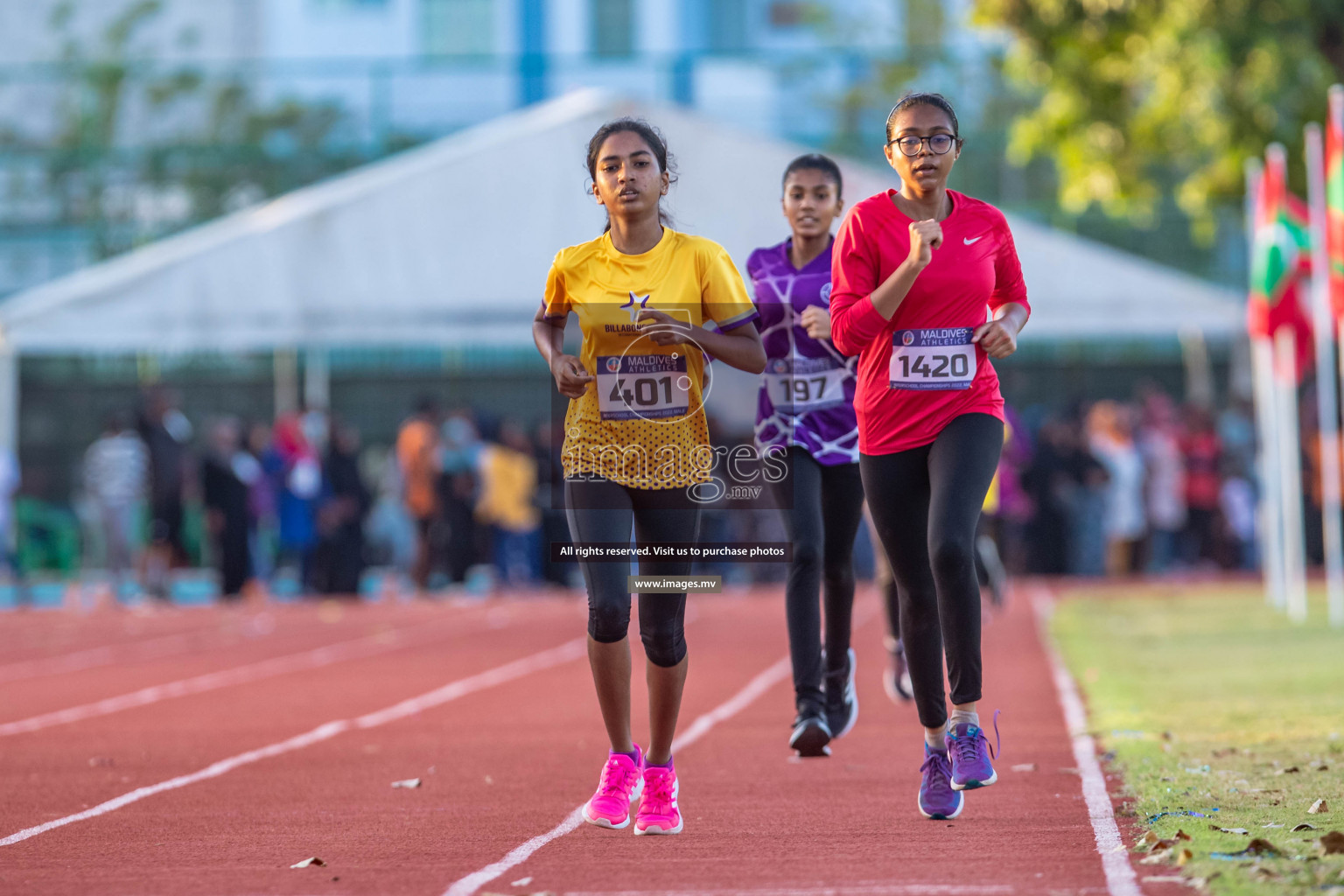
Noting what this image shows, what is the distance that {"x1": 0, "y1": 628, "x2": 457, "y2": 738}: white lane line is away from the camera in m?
10.9

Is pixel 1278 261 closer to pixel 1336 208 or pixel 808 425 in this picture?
pixel 1336 208

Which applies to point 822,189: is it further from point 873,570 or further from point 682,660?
point 873,570

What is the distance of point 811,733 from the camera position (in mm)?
7410

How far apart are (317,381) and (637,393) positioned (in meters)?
19.3

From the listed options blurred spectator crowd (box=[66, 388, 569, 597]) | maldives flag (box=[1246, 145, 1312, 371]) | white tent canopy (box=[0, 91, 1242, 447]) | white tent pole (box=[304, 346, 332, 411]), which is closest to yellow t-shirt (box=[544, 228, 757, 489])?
maldives flag (box=[1246, 145, 1312, 371])

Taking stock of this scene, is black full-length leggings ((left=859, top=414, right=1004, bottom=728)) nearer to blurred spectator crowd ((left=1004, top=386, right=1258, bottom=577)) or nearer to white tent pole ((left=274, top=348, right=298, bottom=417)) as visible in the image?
blurred spectator crowd ((left=1004, top=386, right=1258, bottom=577))

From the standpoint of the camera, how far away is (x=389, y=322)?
1830 centimetres

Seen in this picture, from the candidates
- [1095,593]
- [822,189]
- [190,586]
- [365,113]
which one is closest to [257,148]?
[365,113]

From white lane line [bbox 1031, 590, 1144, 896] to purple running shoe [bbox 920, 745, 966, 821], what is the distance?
427mm

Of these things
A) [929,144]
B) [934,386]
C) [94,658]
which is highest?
[929,144]

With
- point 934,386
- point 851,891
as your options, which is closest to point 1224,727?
point 934,386

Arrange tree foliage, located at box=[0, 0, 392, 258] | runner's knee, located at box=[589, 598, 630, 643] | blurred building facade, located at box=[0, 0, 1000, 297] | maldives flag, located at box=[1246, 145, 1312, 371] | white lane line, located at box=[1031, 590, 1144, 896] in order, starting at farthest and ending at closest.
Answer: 1. tree foliage, located at box=[0, 0, 392, 258]
2. blurred building facade, located at box=[0, 0, 1000, 297]
3. maldives flag, located at box=[1246, 145, 1312, 371]
4. runner's knee, located at box=[589, 598, 630, 643]
5. white lane line, located at box=[1031, 590, 1144, 896]

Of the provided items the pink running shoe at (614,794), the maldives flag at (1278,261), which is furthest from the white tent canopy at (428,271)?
the pink running shoe at (614,794)

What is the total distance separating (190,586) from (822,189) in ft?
60.9
